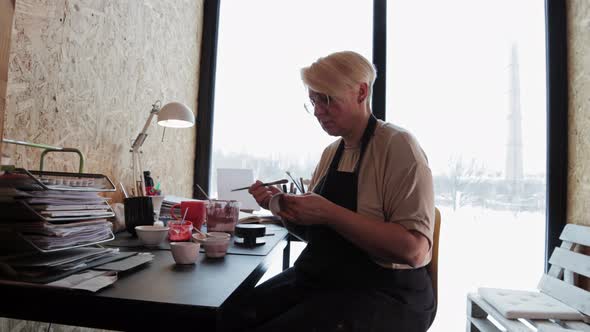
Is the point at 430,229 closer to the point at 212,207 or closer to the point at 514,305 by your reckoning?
the point at 212,207

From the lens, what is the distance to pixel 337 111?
1.08 metres

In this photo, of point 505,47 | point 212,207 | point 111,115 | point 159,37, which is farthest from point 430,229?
point 505,47

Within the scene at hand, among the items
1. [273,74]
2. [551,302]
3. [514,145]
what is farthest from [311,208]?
[514,145]

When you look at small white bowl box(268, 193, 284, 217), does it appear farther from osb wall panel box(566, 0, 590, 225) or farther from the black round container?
osb wall panel box(566, 0, 590, 225)

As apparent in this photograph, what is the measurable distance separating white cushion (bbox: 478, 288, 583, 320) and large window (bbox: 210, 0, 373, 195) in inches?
52.3

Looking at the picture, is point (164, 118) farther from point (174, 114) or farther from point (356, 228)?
point (356, 228)

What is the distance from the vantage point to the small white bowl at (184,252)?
32.0 inches

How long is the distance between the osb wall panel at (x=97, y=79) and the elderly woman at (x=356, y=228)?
0.76 m

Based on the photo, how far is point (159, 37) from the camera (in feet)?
6.23

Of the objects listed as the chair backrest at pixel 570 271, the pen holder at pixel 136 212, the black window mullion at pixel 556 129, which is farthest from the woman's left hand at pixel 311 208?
the black window mullion at pixel 556 129

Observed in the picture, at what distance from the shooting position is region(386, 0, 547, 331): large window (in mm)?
2162

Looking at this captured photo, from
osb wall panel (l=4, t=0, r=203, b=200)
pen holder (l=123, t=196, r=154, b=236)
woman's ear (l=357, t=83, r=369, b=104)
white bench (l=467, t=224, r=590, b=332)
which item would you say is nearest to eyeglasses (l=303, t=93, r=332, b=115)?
woman's ear (l=357, t=83, r=369, b=104)

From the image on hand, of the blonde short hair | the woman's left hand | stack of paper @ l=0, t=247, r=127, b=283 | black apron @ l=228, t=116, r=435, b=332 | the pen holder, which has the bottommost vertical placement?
black apron @ l=228, t=116, r=435, b=332

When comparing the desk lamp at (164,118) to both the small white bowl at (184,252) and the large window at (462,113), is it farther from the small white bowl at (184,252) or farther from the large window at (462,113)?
the large window at (462,113)
